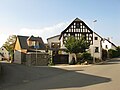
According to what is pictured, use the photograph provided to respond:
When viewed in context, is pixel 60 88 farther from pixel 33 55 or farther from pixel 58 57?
pixel 58 57

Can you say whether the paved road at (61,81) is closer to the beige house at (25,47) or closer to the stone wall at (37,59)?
the stone wall at (37,59)

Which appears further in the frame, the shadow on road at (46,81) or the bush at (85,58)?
the bush at (85,58)

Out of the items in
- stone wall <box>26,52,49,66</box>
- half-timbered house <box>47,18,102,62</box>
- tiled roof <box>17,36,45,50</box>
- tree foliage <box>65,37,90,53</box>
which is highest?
half-timbered house <box>47,18,102,62</box>

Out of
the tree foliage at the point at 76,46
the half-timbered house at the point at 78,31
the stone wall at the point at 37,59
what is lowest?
the stone wall at the point at 37,59

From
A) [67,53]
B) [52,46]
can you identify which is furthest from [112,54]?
[67,53]

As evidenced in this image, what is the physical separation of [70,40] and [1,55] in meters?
51.6

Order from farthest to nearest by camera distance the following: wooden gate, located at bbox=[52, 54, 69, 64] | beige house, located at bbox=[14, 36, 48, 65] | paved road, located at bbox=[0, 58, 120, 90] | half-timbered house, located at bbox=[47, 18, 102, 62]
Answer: half-timbered house, located at bbox=[47, 18, 102, 62] < beige house, located at bbox=[14, 36, 48, 65] < wooden gate, located at bbox=[52, 54, 69, 64] < paved road, located at bbox=[0, 58, 120, 90]

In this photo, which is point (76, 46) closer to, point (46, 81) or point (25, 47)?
point (25, 47)

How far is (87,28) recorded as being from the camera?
52.9 meters

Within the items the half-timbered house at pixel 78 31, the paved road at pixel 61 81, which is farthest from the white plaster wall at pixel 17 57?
the paved road at pixel 61 81

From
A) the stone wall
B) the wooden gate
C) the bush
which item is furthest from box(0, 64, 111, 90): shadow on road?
the wooden gate

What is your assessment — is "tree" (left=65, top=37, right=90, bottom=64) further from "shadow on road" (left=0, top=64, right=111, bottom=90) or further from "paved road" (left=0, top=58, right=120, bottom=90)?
"shadow on road" (left=0, top=64, right=111, bottom=90)

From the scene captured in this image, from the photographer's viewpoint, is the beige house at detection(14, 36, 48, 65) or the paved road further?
the beige house at detection(14, 36, 48, 65)

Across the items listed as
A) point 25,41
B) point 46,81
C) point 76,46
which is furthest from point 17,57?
point 46,81
